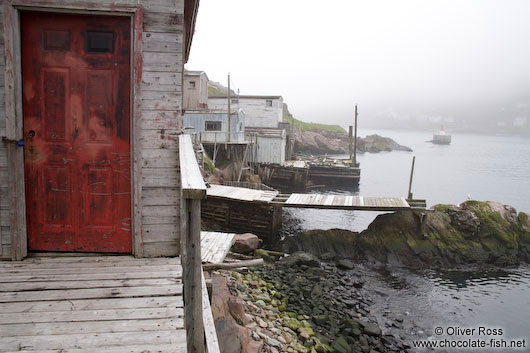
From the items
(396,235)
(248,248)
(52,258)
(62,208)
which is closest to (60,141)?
(62,208)

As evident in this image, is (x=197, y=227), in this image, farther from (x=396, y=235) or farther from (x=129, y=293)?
(x=396, y=235)

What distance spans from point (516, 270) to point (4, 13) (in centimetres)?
2080

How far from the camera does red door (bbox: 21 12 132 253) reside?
14.3 feet

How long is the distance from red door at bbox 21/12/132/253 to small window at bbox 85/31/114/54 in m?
0.01

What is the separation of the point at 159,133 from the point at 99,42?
1.22 meters

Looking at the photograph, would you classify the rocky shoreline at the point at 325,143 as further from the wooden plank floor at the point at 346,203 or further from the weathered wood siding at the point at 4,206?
the weathered wood siding at the point at 4,206

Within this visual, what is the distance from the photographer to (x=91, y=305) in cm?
335

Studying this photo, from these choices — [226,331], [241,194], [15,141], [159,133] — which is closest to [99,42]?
[159,133]

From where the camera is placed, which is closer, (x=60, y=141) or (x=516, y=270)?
(x=60, y=141)

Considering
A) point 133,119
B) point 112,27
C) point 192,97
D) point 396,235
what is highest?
point 192,97

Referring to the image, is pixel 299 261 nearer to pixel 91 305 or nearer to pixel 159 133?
pixel 159 133

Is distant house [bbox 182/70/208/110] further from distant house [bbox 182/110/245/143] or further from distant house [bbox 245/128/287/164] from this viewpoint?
distant house [bbox 245/128/287/164]

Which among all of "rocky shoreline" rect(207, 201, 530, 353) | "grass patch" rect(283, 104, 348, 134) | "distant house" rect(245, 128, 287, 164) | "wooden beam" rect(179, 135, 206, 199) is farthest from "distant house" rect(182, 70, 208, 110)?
"grass patch" rect(283, 104, 348, 134)

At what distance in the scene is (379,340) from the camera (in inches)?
426
